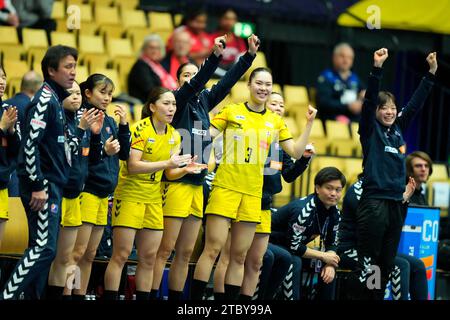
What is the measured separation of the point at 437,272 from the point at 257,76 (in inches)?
143

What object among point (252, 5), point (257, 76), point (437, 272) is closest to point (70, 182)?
point (257, 76)

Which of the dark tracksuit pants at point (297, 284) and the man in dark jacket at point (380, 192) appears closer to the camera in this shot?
the man in dark jacket at point (380, 192)

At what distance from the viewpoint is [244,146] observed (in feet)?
29.7

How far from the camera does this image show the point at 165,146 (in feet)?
28.9

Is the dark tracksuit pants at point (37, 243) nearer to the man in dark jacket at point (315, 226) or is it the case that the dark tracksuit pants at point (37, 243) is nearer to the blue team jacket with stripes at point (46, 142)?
the blue team jacket with stripes at point (46, 142)

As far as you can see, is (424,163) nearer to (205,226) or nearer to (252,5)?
(205,226)

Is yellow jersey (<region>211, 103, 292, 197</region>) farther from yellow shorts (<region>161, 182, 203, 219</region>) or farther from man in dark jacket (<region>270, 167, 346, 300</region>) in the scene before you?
man in dark jacket (<region>270, 167, 346, 300</region>)

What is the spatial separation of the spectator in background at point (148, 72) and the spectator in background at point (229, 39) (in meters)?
1.53

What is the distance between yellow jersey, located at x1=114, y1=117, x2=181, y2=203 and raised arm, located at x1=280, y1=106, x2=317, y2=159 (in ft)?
3.15

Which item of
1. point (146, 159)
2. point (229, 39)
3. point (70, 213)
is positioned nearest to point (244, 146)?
point (146, 159)

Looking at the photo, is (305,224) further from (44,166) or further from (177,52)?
(177,52)

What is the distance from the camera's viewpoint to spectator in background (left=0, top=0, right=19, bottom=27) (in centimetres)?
1379

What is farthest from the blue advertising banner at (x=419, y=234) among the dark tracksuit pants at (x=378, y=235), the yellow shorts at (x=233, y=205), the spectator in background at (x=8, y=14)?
the spectator in background at (x=8, y=14)

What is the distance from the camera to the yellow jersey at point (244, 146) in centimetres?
899
